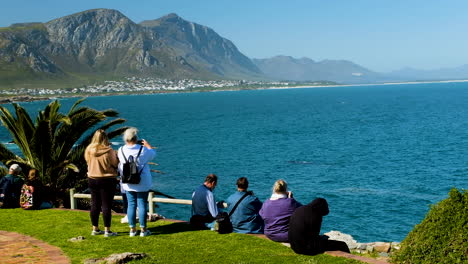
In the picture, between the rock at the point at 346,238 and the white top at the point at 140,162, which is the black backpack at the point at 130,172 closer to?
the white top at the point at 140,162

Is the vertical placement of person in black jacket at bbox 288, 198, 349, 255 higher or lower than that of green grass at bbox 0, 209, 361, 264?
higher

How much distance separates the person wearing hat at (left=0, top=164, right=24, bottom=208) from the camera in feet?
47.4

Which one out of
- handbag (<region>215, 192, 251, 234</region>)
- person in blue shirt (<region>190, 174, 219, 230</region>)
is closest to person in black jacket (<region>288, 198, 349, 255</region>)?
handbag (<region>215, 192, 251, 234</region>)

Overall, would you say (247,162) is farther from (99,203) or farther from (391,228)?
(99,203)

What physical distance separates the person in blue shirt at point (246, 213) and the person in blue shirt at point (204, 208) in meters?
0.47

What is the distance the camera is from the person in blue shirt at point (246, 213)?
436 inches

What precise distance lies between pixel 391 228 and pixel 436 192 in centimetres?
1091

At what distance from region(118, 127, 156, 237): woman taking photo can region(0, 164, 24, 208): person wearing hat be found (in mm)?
5315

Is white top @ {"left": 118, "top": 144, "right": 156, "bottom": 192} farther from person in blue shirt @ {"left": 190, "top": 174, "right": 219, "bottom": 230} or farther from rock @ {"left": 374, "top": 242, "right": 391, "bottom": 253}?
rock @ {"left": 374, "top": 242, "right": 391, "bottom": 253}

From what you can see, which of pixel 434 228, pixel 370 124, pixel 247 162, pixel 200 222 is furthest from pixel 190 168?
pixel 370 124

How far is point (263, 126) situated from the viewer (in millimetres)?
103125

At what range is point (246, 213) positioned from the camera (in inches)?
440

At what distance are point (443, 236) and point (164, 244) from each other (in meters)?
5.29

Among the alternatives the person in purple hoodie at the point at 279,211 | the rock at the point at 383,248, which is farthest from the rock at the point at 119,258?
the rock at the point at 383,248
